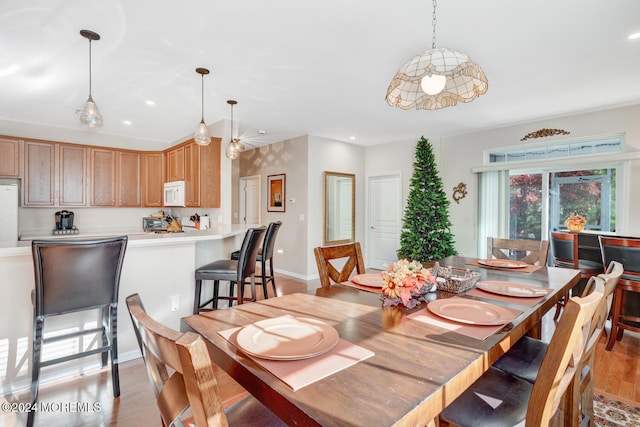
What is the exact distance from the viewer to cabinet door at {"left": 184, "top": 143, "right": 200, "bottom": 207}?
14.4 ft

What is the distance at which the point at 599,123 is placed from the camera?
3.90 m

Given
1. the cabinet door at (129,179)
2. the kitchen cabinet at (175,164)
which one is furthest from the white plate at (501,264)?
the cabinet door at (129,179)

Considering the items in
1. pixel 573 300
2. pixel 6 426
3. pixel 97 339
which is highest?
pixel 573 300

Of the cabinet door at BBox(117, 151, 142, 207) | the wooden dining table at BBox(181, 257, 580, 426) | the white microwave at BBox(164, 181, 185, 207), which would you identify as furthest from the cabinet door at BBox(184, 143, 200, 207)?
the wooden dining table at BBox(181, 257, 580, 426)

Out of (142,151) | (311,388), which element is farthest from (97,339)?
(142,151)

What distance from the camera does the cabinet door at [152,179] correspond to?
543 centimetres

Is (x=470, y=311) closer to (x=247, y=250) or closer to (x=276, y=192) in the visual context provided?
(x=247, y=250)

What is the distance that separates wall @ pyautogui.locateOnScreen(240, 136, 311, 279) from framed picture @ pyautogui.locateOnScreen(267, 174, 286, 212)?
0.08 meters

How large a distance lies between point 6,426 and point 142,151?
179 inches

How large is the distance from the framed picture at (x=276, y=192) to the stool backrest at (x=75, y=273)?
3.82 meters

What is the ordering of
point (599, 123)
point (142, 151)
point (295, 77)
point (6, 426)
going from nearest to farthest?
1. point (6, 426)
2. point (295, 77)
3. point (599, 123)
4. point (142, 151)

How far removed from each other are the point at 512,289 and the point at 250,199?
580 centimetres

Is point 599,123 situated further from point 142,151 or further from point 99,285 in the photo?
point 142,151

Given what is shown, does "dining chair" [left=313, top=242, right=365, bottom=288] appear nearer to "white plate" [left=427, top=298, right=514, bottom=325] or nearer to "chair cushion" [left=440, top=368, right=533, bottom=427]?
"white plate" [left=427, top=298, right=514, bottom=325]
